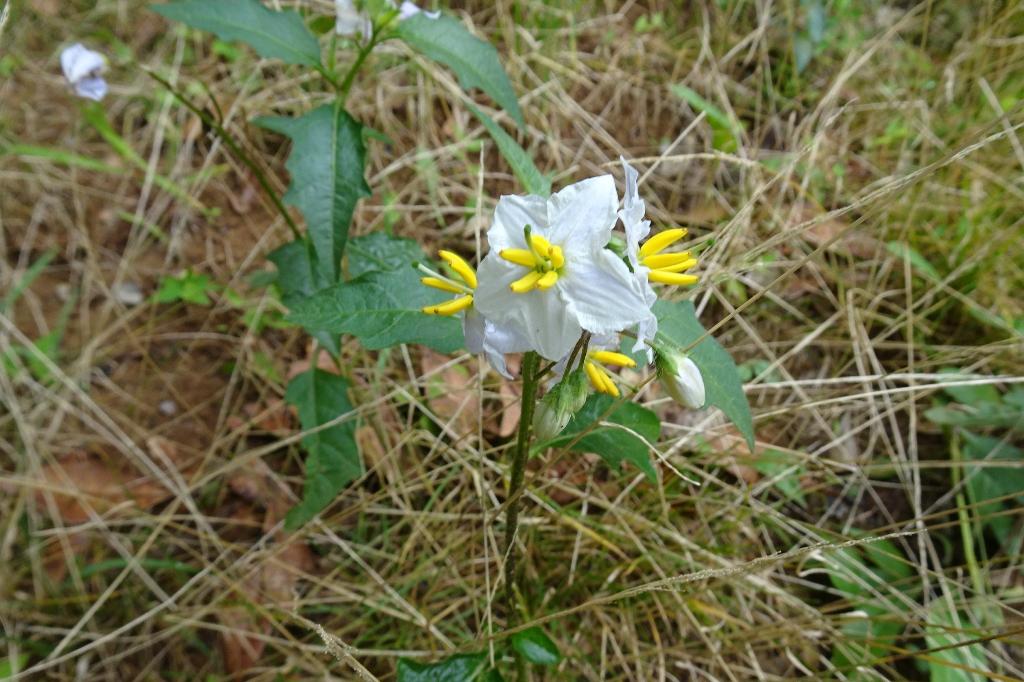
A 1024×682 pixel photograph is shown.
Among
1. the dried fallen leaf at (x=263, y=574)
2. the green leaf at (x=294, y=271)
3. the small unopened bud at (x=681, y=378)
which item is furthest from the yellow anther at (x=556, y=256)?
the dried fallen leaf at (x=263, y=574)

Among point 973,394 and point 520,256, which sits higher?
point 520,256

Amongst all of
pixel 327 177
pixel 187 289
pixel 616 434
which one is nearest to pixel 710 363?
pixel 616 434

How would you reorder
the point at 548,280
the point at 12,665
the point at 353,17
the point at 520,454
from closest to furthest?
1. the point at 548,280
2. the point at 520,454
3. the point at 353,17
4. the point at 12,665

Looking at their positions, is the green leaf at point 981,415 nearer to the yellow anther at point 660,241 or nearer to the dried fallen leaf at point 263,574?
the yellow anther at point 660,241

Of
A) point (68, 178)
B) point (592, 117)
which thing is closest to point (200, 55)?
point (68, 178)

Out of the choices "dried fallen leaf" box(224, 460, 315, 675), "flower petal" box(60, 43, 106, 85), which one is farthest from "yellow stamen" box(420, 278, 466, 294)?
"flower petal" box(60, 43, 106, 85)

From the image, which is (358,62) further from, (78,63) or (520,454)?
(78,63)
